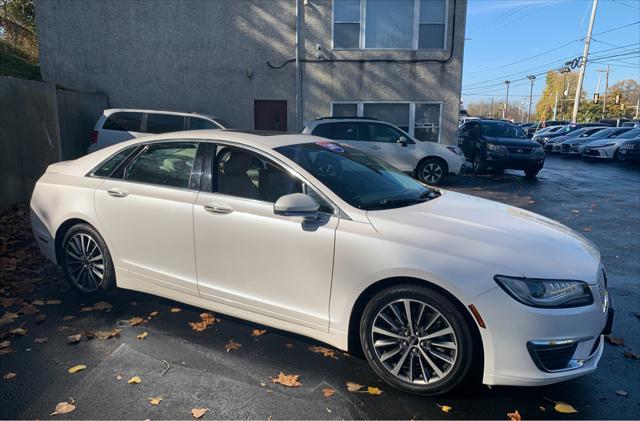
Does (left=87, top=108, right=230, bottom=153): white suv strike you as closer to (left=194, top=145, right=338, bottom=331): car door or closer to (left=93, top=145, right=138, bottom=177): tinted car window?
(left=93, top=145, right=138, bottom=177): tinted car window

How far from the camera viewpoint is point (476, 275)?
2682mm

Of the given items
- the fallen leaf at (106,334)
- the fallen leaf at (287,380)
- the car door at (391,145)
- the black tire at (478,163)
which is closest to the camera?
the fallen leaf at (287,380)

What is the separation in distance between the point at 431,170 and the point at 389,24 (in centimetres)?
522

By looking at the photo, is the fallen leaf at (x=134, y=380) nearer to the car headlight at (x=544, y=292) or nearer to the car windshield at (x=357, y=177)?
the car windshield at (x=357, y=177)

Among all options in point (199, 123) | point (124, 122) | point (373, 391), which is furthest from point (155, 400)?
point (124, 122)

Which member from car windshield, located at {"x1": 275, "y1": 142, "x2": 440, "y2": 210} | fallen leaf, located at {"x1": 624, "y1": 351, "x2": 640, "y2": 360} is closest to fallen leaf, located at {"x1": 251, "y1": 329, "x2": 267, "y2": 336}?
car windshield, located at {"x1": 275, "y1": 142, "x2": 440, "y2": 210}

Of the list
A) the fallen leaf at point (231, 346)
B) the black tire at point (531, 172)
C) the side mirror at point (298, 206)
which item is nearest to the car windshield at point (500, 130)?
the black tire at point (531, 172)

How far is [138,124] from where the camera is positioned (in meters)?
11.1

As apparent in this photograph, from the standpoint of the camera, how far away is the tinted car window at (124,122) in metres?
10.9

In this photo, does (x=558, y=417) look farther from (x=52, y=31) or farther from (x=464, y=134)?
(x=52, y=31)

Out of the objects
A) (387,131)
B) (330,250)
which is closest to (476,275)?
(330,250)

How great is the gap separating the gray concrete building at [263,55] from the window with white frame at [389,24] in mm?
30

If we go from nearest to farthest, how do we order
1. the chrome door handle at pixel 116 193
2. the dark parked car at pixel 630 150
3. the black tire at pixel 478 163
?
the chrome door handle at pixel 116 193
the black tire at pixel 478 163
the dark parked car at pixel 630 150

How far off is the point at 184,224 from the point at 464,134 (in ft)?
46.3
